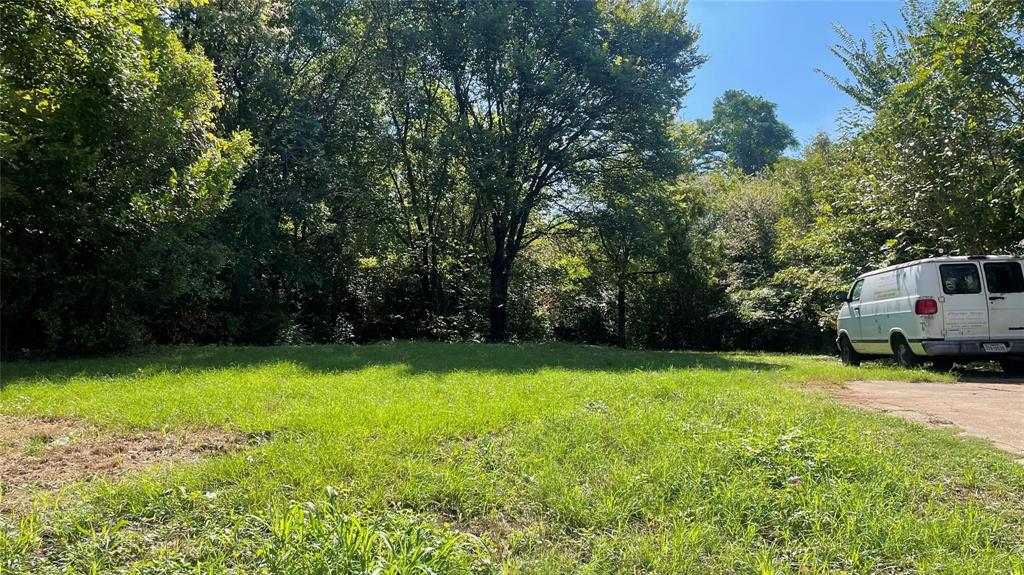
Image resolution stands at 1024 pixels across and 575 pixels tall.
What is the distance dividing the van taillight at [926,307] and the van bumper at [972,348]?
466 millimetres

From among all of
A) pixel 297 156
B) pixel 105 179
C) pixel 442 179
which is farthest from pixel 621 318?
pixel 105 179

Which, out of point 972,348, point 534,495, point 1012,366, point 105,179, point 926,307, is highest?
point 105,179

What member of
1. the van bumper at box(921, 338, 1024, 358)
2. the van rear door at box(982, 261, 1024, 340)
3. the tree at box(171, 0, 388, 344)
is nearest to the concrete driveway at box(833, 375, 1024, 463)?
the van bumper at box(921, 338, 1024, 358)

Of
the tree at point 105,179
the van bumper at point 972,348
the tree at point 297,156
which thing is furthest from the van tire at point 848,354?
the tree at point 105,179

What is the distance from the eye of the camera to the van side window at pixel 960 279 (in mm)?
8328

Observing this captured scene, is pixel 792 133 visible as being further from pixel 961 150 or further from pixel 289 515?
pixel 289 515

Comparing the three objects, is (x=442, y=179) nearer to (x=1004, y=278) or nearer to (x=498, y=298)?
(x=498, y=298)

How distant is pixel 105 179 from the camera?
956 centimetres

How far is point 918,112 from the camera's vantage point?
10664mm

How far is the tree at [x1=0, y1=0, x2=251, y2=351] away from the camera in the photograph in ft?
26.7

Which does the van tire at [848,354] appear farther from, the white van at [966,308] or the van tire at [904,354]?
the white van at [966,308]

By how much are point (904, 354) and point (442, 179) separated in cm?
1290

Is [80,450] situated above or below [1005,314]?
below

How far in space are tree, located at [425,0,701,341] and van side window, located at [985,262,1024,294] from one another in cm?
929
